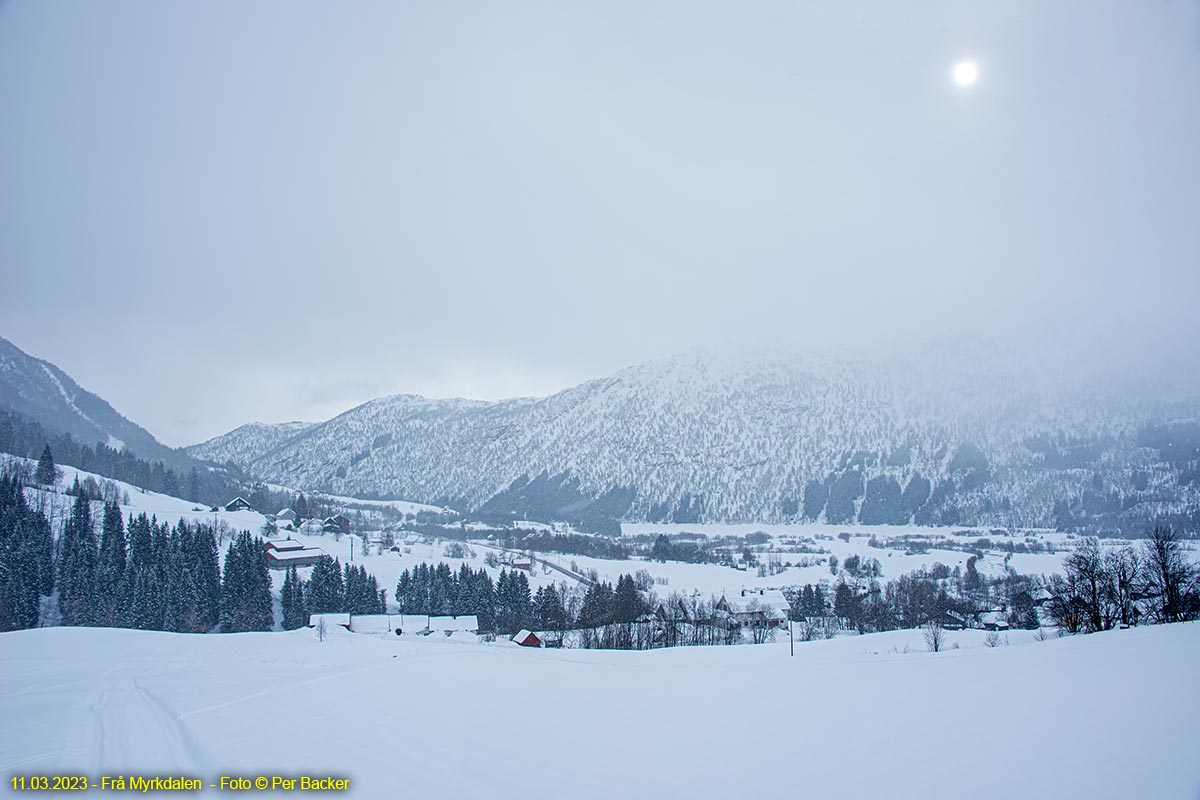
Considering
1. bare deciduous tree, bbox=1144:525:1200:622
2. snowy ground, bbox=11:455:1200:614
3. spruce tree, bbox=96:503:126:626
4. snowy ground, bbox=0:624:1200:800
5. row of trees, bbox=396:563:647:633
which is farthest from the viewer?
snowy ground, bbox=11:455:1200:614

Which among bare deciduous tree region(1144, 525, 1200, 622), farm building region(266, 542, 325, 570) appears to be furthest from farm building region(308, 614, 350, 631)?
bare deciduous tree region(1144, 525, 1200, 622)

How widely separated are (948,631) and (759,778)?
5636 cm

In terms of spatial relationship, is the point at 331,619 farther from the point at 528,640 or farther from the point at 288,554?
the point at 288,554

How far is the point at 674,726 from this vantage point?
14219 mm

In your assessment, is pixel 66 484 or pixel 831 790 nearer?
pixel 831 790

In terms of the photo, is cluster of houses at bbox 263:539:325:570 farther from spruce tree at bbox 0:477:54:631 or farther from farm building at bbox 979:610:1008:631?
farm building at bbox 979:610:1008:631

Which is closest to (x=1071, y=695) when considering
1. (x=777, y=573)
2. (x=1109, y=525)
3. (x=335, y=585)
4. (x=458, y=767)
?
(x=458, y=767)

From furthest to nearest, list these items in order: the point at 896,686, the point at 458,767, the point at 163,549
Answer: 1. the point at 163,549
2. the point at 896,686
3. the point at 458,767

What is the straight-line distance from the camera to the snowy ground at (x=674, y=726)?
969cm

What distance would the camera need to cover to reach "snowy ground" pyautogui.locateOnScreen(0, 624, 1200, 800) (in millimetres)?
9688

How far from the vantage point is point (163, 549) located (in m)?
73.9

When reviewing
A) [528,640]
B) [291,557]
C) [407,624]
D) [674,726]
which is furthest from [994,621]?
[291,557]

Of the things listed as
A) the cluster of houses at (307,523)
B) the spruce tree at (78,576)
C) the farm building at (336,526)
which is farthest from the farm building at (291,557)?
the farm building at (336,526)

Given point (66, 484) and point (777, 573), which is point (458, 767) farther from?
point (66, 484)
